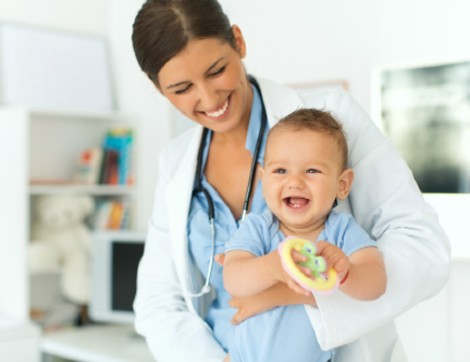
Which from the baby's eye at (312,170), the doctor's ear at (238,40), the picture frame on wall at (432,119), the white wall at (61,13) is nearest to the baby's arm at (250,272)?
the baby's eye at (312,170)

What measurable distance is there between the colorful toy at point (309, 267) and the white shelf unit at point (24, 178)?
2281 millimetres

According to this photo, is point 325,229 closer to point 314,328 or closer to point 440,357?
point 314,328

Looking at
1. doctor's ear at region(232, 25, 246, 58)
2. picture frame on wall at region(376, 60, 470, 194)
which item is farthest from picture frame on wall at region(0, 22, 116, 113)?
doctor's ear at region(232, 25, 246, 58)

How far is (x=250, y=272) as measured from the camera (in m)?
1.03

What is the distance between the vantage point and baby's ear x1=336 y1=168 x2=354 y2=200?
3.75 ft

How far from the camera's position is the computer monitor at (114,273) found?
9.77ft

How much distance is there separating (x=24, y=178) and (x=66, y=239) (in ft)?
1.21

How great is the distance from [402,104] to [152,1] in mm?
1199

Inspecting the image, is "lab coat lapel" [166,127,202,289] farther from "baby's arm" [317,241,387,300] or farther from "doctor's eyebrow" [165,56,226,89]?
"baby's arm" [317,241,387,300]

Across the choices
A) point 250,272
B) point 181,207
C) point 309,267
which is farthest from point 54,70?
point 309,267

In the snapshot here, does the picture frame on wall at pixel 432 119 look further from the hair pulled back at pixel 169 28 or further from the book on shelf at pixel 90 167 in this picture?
the book on shelf at pixel 90 167

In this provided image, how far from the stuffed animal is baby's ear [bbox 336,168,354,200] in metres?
2.24

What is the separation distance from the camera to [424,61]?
2.21 metres

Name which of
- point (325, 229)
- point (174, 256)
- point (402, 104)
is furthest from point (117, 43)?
point (325, 229)
